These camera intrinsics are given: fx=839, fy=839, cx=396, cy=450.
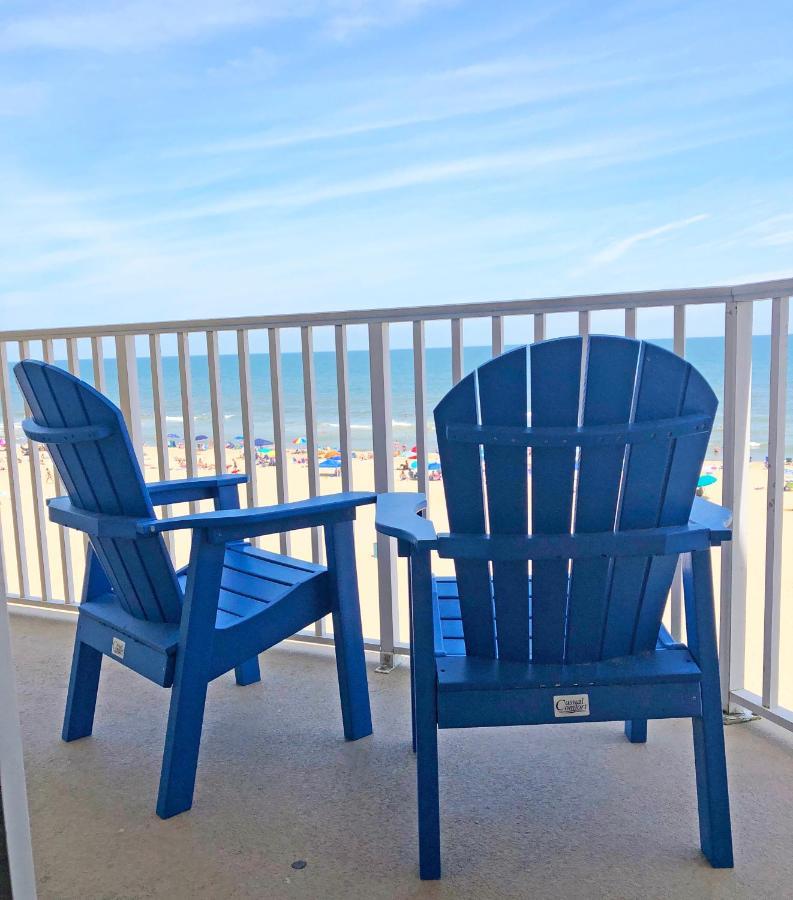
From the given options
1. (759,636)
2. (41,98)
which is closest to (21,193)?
(41,98)

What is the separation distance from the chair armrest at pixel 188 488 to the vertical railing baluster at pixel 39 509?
97 cm

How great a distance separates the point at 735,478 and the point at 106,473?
61.8 inches

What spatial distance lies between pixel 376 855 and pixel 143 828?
1.72 feet

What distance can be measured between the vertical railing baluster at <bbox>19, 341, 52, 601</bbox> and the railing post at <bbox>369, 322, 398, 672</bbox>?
4.48ft

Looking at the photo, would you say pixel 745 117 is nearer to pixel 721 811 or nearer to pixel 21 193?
pixel 21 193

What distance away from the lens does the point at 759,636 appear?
3.89 metres

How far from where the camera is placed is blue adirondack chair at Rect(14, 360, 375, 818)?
1.86m

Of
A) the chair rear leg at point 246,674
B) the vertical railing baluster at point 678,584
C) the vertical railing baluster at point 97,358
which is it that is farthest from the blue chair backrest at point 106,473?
the vertical railing baluster at point 678,584

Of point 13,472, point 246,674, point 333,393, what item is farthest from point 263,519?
point 333,393

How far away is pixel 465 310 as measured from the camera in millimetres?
2404

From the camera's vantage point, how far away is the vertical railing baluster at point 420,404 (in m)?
2.52

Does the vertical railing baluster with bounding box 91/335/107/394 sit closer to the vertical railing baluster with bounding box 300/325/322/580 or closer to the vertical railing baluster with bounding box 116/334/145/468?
the vertical railing baluster with bounding box 116/334/145/468

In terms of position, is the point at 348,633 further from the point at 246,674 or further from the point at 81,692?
the point at 81,692

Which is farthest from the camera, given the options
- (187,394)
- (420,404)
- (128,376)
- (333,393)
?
(333,393)
